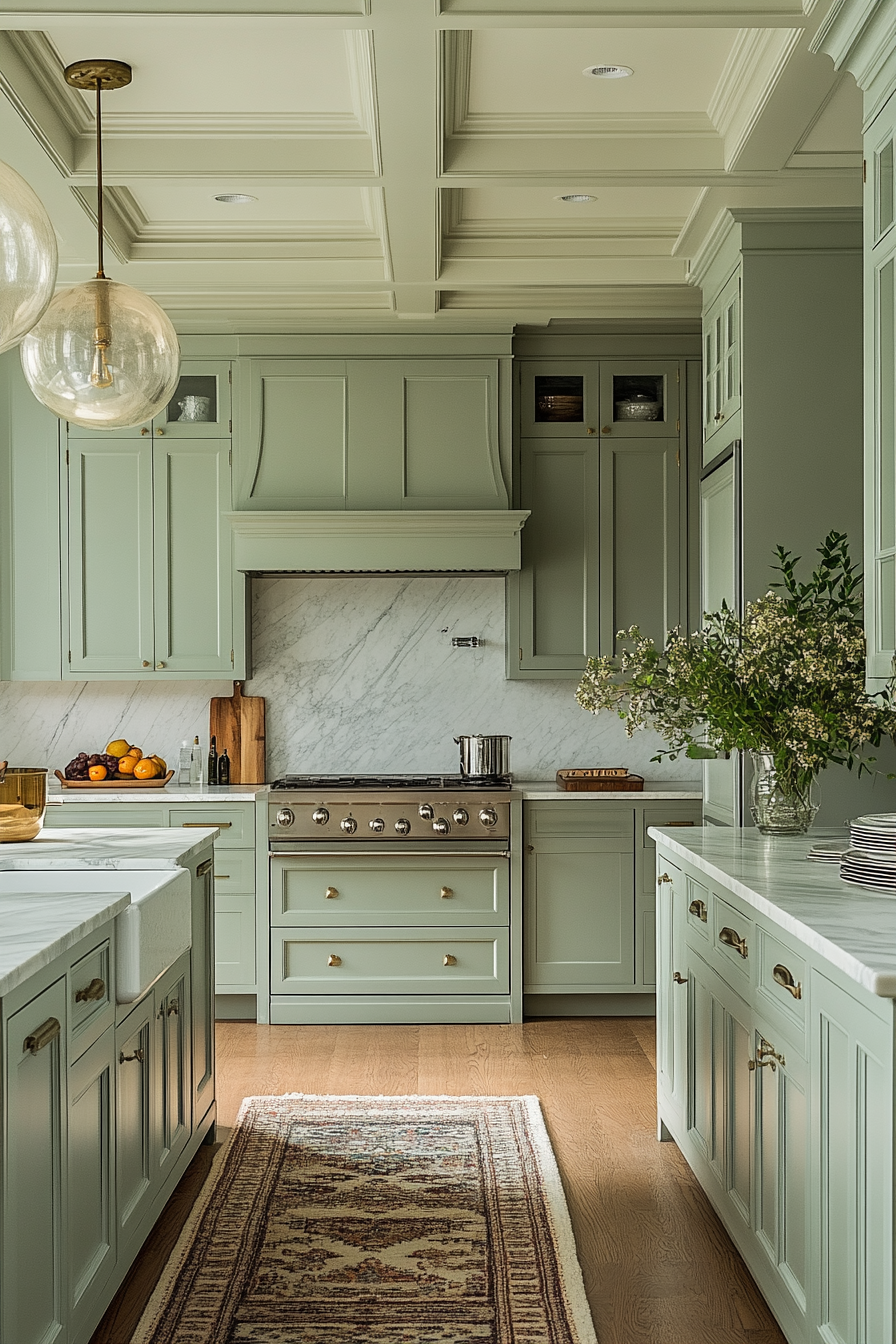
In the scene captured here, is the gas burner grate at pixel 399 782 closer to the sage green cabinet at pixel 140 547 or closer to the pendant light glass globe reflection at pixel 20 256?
the sage green cabinet at pixel 140 547

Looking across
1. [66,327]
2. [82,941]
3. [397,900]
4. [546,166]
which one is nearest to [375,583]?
[397,900]

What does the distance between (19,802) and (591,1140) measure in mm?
1877

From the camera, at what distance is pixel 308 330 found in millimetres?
4980

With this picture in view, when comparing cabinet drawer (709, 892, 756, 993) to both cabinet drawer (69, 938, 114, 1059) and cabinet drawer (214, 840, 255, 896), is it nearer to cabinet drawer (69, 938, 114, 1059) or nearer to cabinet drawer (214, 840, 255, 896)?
cabinet drawer (69, 938, 114, 1059)

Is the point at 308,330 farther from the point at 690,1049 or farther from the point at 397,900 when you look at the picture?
the point at 690,1049

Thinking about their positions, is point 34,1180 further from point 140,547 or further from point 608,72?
point 140,547

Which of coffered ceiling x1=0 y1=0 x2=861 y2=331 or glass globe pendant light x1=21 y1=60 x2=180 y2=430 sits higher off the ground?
coffered ceiling x1=0 y1=0 x2=861 y2=331

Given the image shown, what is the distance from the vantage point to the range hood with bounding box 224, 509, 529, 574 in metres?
4.86

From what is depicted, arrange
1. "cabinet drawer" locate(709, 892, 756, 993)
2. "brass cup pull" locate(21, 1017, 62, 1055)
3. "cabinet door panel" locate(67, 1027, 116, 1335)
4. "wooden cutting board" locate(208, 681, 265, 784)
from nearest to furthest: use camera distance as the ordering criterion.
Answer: "brass cup pull" locate(21, 1017, 62, 1055) < "cabinet door panel" locate(67, 1027, 116, 1335) < "cabinet drawer" locate(709, 892, 756, 993) < "wooden cutting board" locate(208, 681, 265, 784)

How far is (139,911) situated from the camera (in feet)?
8.10

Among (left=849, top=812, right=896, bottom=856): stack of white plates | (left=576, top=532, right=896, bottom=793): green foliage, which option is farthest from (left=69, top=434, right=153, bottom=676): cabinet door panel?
(left=849, top=812, right=896, bottom=856): stack of white plates

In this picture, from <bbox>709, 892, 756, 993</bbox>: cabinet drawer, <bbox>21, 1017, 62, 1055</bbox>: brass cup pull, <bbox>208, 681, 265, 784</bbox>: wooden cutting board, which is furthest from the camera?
<bbox>208, 681, 265, 784</bbox>: wooden cutting board

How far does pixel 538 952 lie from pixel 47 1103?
9.97ft

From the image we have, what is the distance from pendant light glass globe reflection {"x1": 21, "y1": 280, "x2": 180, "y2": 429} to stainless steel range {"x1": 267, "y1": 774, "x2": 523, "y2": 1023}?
2.28m
